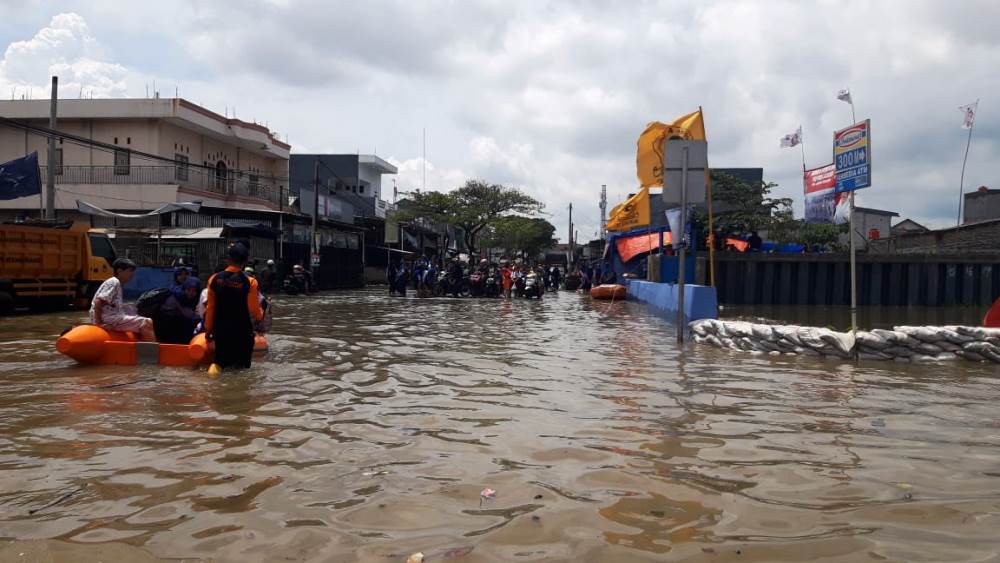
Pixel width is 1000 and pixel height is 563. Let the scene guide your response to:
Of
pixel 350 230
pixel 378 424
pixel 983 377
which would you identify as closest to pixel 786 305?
pixel 983 377

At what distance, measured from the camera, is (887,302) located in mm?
20812

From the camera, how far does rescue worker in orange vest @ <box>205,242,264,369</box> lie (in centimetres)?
766

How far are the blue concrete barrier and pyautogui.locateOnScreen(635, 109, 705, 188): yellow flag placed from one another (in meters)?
2.15

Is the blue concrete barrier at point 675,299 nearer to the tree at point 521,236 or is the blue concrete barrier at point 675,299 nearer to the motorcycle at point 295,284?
the motorcycle at point 295,284

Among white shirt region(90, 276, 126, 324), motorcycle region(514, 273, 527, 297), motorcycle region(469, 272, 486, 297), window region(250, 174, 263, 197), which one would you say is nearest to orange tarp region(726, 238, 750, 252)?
motorcycle region(514, 273, 527, 297)

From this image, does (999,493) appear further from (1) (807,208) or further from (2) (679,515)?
(1) (807,208)

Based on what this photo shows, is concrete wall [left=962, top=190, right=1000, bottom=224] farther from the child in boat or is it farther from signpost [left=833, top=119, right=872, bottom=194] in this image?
the child in boat

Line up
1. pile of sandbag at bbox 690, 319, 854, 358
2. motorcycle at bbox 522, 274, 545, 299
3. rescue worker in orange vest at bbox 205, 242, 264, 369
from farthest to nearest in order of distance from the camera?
motorcycle at bbox 522, 274, 545, 299, pile of sandbag at bbox 690, 319, 854, 358, rescue worker in orange vest at bbox 205, 242, 264, 369

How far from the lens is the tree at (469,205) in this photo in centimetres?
5006

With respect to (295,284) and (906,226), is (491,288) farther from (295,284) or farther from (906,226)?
(906,226)

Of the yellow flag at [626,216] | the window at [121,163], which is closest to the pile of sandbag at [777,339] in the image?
the yellow flag at [626,216]

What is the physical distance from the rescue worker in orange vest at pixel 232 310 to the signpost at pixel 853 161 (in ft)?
23.5

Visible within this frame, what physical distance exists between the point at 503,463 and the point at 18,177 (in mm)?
24935

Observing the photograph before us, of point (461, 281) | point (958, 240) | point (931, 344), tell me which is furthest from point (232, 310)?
point (958, 240)
